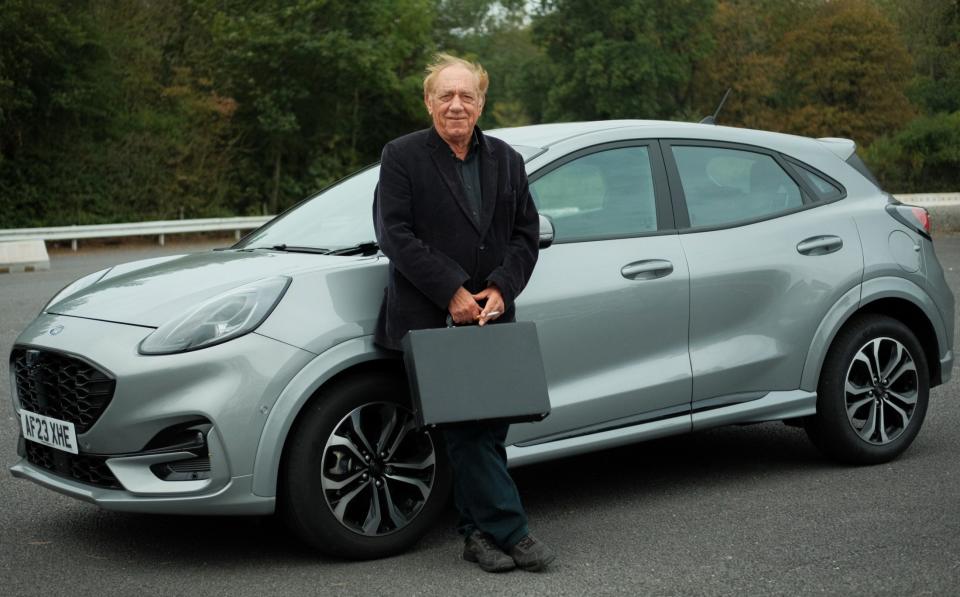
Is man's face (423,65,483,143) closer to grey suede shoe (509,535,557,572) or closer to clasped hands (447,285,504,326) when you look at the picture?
clasped hands (447,285,504,326)

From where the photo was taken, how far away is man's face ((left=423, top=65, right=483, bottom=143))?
4.43 metres

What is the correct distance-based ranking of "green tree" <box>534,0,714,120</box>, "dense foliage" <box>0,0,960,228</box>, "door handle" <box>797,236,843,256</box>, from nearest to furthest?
1. "door handle" <box>797,236,843,256</box>
2. "dense foliage" <box>0,0,960,228</box>
3. "green tree" <box>534,0,714,120</box>

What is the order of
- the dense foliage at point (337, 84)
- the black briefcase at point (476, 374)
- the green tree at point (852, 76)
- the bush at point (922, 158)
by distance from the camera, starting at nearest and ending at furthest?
the black briefcase at point (476, 374) < the bush at point (922, 158) < the dense foliage at point (337, 84) < the green tree at point (852, 76)

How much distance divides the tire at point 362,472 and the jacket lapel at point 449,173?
71 centimetres

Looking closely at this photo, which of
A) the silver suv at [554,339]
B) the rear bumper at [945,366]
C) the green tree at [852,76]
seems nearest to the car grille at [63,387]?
the silver suv at [554,339]

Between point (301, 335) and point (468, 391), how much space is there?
643 millimetres

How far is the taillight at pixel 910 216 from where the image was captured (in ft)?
20.1

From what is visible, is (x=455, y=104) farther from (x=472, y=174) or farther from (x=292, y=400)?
(x=292, y=400)

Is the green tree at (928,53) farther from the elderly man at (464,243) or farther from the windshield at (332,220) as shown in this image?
the elderly man at (464,243)

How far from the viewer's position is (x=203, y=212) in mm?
34688

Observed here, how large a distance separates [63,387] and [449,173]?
1.61 metres

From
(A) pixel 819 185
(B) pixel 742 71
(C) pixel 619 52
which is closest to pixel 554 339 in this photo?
(A) pixel 819 185

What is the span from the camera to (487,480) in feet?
14.7

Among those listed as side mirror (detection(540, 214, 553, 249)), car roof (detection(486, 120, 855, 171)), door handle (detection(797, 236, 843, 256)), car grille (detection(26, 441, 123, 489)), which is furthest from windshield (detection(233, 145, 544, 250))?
door handle (detection(797, 236, 843, 256))
